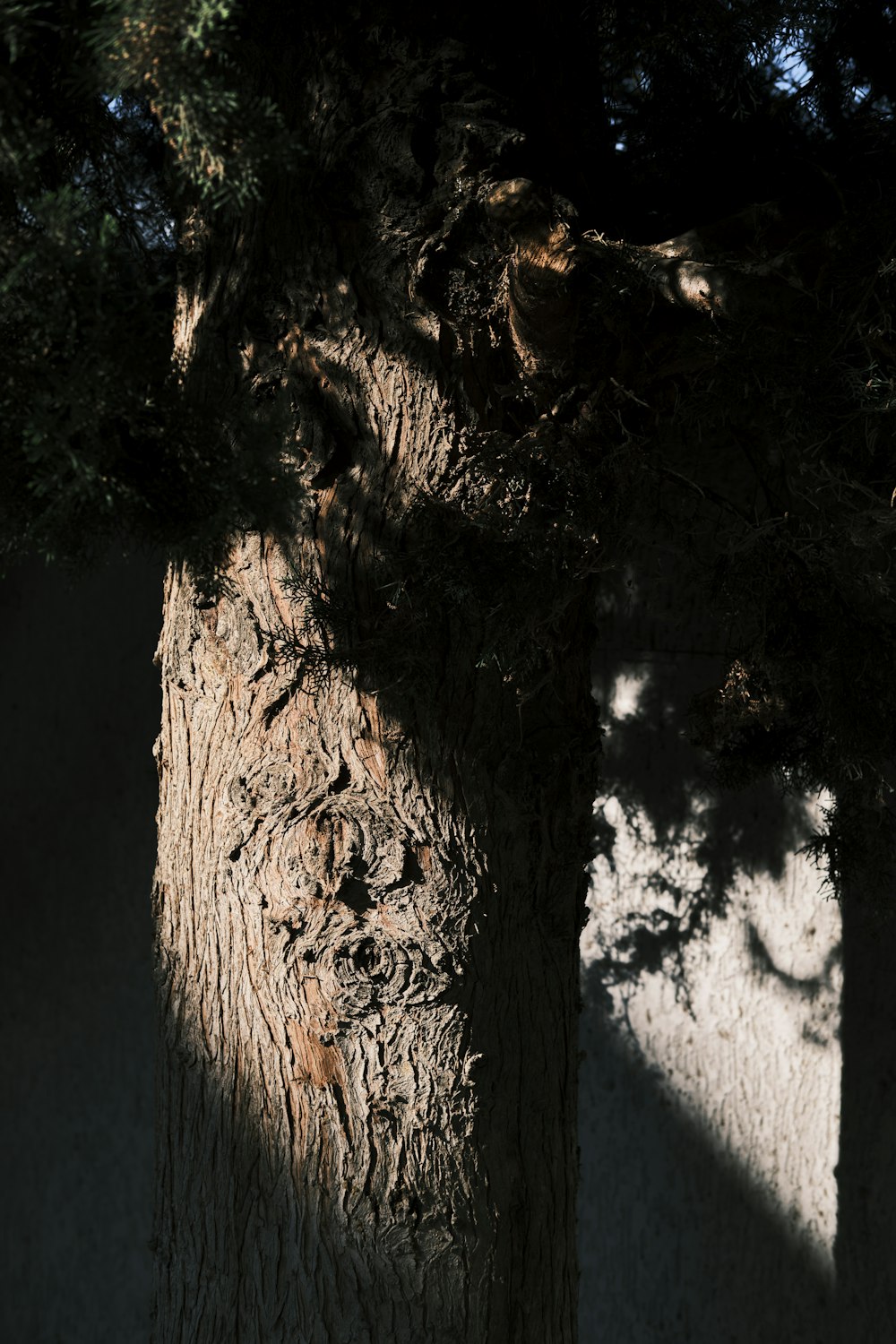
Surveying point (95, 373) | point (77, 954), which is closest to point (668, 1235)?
point (77, 954)

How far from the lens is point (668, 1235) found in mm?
3293

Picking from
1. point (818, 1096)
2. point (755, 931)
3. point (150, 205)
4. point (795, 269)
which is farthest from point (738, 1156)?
point (150, 205)

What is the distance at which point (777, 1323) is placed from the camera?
315 centimetres

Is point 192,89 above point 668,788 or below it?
below

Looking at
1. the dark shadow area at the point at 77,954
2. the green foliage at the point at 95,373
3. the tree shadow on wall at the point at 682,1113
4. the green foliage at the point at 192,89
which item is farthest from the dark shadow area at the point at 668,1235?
the green foliage at the point at 192,89

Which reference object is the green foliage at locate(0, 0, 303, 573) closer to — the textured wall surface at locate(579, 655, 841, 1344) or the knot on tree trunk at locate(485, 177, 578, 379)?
the knot on tree trunk at locate(485, 177, 578, 379)

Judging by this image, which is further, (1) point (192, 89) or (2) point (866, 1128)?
(2) point (866, 1128)

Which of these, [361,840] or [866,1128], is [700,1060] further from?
[361,840]

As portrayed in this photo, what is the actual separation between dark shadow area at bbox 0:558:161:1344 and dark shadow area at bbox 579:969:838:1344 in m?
1.37

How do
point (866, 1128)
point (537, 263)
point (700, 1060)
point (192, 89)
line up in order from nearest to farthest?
point (192, 89)
point (537, 263)
point (866, 1128)
point (700, 1060)

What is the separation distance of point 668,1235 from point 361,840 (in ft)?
6.86

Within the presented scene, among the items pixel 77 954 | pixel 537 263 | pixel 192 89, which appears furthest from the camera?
pixel 77 954

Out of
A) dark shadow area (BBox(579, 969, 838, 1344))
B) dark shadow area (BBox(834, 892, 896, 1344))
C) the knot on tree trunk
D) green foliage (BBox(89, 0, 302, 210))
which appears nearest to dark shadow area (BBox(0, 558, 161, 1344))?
dark shadow area (BBox(579, 969, 838, 1344))

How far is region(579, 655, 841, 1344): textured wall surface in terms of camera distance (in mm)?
3133
